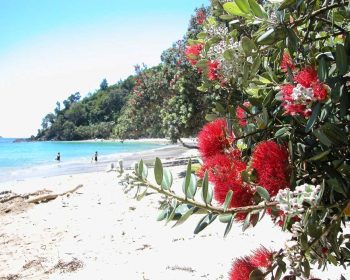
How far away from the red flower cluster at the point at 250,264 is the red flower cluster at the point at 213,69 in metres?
0.69

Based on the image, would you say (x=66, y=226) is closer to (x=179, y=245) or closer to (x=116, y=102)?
(x=179, y=245)

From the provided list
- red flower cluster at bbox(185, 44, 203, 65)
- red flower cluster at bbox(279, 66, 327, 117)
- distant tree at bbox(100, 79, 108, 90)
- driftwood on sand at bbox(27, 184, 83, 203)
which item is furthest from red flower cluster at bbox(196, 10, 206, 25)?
distant tree at bbox(100, 79, 108, 90)

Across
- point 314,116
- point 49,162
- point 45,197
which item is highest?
point 314,116

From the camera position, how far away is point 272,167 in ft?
3.49

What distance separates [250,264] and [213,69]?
0.75m

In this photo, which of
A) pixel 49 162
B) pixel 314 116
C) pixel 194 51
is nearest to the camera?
pixel 314 116

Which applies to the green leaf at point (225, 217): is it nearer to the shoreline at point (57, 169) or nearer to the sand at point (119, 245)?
the sand at point (119, 245)

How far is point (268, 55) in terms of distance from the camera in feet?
5.00

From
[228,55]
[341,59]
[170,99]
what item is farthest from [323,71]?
[170,99]

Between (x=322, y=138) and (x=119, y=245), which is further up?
(x=322, y=138)

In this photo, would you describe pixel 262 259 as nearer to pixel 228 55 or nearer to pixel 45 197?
pixel 228 55

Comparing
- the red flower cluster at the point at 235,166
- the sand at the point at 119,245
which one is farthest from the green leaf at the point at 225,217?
the sand at the point at 119,245

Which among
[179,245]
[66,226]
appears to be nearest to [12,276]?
[179,245]

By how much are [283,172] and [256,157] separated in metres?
0.08
